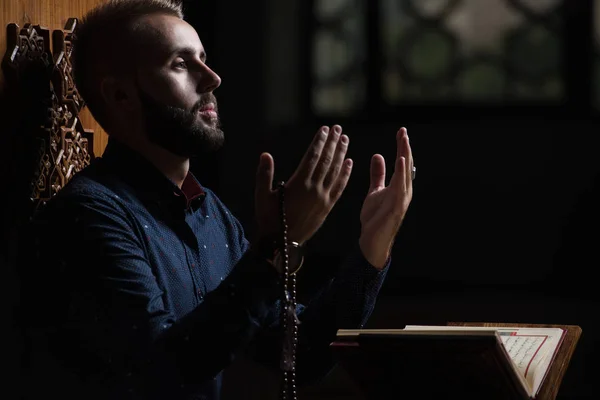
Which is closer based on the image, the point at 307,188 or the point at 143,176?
the point at 307,188

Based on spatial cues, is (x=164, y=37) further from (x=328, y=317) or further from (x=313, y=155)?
(x=328, y=317)

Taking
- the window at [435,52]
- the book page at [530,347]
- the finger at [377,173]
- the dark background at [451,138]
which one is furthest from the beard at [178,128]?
the window at [435,52]

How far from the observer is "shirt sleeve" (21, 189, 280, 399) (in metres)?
1.75

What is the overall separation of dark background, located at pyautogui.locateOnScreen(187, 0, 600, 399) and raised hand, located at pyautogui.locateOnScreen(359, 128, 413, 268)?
2.83 metres

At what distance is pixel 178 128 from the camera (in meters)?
2.04

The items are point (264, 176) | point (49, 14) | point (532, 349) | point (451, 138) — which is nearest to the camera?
point (264, 176)

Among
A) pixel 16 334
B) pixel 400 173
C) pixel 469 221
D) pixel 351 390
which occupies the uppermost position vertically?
pixel 400 173

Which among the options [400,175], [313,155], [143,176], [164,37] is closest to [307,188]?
[313,155]

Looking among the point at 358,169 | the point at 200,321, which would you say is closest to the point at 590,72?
the point at 358,169

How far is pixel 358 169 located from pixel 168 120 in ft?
10.4

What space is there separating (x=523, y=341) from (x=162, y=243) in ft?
2.37

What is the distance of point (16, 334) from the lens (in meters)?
1.94

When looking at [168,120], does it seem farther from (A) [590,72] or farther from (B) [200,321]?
(A) [590,72]

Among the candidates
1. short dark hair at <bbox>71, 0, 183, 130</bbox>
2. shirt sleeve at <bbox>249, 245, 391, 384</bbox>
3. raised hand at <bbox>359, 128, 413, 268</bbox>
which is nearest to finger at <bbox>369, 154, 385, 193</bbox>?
raised hand at <bbox>359, 128, 413, 268</bbox>
